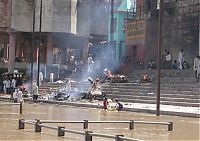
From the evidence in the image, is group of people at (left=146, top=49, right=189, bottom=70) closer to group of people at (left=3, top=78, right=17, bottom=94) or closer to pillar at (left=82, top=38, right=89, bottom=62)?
group of people at (left=3, top=78, right=17, bottom=94)

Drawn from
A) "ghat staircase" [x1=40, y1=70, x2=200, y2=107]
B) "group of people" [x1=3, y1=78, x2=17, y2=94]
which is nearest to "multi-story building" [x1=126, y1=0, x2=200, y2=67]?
"ghat staircase" [x1=40, y1=70, x2=200, y2=107]

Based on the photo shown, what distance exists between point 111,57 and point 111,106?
25046 mm

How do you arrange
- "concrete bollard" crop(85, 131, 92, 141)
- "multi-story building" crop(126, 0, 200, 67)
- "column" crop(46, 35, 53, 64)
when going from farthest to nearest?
"column" crop(46, 35, 53, 64), "multi-story building" crop(126, 0, 200, 67), "concrete bollard" crop(85, 131, 92, 141)

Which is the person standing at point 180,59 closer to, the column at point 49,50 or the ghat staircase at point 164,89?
the ghat staircase at point 164,89

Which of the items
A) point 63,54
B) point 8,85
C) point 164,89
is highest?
point 63,54

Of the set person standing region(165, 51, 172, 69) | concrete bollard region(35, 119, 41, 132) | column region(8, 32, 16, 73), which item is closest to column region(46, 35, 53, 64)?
column region(8, 32, 16, 73)

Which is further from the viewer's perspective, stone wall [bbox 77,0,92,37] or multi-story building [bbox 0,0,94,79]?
stone wall [bbox 77,0,92,37]

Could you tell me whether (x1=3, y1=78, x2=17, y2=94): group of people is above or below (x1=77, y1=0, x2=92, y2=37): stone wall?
below

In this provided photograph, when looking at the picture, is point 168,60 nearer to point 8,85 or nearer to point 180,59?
point 180,59

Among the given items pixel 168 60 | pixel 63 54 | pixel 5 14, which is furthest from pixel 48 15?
pixel 168 60

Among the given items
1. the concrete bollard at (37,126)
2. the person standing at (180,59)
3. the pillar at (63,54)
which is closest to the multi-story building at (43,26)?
the pillar at (63,54)

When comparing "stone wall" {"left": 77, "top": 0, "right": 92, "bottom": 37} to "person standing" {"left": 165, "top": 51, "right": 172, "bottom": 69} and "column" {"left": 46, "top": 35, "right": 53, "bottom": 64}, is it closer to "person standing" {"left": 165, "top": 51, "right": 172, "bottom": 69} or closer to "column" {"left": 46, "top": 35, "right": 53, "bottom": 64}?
"column" {"left": 46, "top": 35, "right": 53, "bottom": 64}

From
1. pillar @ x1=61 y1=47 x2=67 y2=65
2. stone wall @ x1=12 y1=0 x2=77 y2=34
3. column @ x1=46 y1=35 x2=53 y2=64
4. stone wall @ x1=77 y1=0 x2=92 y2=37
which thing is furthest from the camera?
pillar @ x1=61 y1=47 x2=67 y2=65

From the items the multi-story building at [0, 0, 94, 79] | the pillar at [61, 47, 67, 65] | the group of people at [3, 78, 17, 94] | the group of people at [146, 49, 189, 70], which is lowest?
the group of people at [3, 78, 17, 94]
